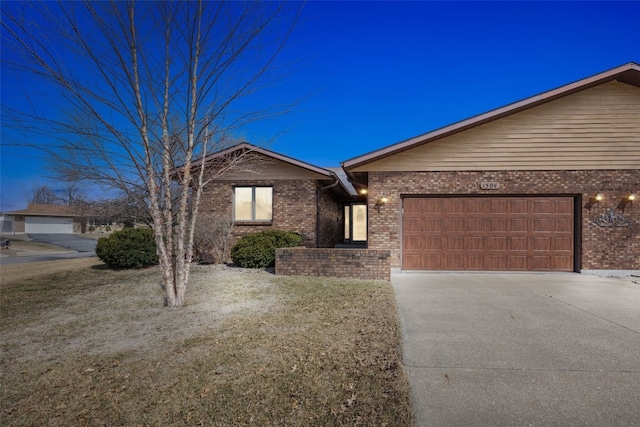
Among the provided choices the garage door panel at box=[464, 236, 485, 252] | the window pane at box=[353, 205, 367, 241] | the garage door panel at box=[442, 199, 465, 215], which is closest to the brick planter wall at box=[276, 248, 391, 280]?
the garage door panel at box=[442, 199, 465, 215]

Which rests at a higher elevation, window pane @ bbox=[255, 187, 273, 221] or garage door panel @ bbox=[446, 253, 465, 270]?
window pane @ bbox=[255, 187, 273, 221]

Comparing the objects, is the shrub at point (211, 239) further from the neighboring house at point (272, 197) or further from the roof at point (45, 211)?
the roof at point (45, 211)

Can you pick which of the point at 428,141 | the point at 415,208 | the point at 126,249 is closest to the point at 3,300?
the point at 126,249

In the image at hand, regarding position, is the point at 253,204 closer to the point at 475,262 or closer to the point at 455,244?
the point at 455,244

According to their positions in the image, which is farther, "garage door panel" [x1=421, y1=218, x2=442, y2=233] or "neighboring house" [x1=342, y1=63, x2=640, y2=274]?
"garage door panel" [x1=421, y1=218, x2=442, y2=233]

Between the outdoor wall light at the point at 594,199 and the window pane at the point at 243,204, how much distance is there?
1089 cm

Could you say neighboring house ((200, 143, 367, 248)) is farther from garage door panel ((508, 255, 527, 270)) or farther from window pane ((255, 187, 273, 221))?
garage door panel ((508, 255, 527, 270))

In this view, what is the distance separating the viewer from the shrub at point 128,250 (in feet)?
36.1

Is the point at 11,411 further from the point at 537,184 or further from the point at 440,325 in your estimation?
the point at 537,184

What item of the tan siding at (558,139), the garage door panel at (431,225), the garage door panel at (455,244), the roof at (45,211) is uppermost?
the tan siding at (558,139)

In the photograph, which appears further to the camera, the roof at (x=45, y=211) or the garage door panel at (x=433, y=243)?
the roof at (x=45, y=211)

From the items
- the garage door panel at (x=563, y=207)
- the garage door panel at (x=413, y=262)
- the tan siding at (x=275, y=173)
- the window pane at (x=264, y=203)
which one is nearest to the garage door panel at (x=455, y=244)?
the garage door panel at (x=413, y=262)

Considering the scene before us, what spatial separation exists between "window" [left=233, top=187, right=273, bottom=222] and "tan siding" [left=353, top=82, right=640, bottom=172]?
5296 millimetres

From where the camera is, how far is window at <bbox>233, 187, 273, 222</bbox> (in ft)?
43.1
